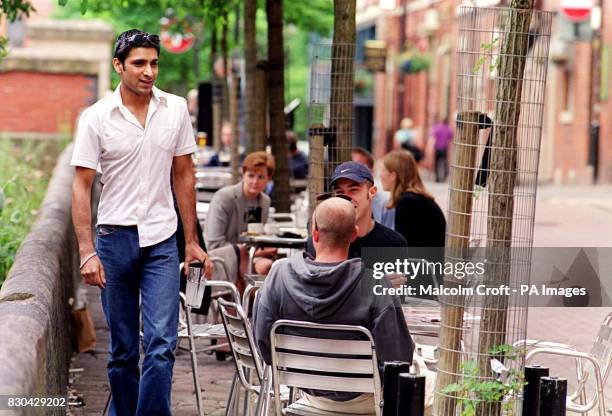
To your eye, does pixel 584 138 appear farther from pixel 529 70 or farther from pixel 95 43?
pixel 529 70

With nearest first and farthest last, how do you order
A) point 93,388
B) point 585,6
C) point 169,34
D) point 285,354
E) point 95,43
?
point 285,354
point 93,388
point 169,34
point 95,43
point 585,6

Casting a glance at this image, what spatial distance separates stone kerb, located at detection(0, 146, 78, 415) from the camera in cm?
489

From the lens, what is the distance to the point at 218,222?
11.1 m

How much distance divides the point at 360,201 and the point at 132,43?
5.30ft

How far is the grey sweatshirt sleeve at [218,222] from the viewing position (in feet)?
36.2

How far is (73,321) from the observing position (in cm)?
1010

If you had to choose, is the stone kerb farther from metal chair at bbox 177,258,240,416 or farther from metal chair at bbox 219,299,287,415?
metal chair at bbox 219,299,287,415

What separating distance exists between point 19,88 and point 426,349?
2317 centimetres

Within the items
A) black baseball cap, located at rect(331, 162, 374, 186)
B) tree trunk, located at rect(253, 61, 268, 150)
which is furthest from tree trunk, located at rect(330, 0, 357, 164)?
tree trunk, located at rect(253, 61, 268, 150)

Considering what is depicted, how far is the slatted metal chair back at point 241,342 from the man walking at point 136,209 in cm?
30

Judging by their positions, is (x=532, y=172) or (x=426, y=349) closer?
(x=532, y=172)

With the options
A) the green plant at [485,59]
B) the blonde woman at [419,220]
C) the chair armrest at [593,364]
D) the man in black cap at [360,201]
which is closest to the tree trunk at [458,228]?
the green plant at [485,59]

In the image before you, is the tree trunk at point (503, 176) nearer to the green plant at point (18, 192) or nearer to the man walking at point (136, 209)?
the man walking at point (136, 209)

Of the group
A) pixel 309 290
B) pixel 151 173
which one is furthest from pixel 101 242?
pixel 309 290
